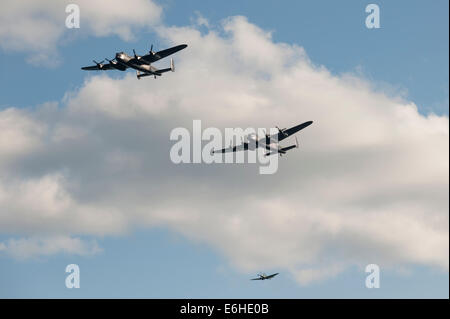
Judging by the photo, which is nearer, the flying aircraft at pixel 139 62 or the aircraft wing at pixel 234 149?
the flying aircraft at pixel 139 62

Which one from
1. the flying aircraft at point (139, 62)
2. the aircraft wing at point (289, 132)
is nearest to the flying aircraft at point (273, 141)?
the aircraft wing at point (289, 132)

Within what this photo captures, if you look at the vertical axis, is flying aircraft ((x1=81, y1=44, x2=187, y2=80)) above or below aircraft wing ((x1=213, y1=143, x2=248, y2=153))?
above

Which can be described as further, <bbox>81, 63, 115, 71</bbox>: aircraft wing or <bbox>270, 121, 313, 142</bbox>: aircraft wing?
<bbox>270, 121, 313, 142</bbox>: aircraft wing

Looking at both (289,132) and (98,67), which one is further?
(289,132)

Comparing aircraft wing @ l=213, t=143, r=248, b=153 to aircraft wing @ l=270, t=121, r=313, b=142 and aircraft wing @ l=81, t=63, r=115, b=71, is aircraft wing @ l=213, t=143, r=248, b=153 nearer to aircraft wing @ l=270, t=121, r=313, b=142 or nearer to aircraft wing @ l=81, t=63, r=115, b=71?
aircraft wing @ l=270, t=121, r=313, b=142

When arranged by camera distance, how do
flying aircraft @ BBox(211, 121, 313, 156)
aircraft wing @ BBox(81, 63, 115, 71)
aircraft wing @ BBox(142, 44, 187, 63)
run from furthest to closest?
flying aircraft @ BBox(211, 121, 313, 156), aircraft wing @ BBox(81, 63, 115, 71), aircraft wing @ BBox(142, 44, 187, 63)

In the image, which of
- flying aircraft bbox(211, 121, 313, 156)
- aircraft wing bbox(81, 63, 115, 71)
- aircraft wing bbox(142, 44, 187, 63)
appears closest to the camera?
aircraft wing bbox(142, 44, 187, 63)

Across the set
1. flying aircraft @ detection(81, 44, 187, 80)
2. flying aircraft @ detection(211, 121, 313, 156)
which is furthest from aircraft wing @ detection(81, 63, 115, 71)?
flying aircraft @ detection(211, 121, 313, 156)

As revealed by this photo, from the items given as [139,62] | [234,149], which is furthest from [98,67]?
[234,149]

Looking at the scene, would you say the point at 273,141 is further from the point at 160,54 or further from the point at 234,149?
the point at 160,54

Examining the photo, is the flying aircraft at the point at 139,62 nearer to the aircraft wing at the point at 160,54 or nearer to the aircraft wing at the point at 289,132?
the aircraft wing at the point at 160,54
